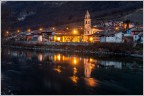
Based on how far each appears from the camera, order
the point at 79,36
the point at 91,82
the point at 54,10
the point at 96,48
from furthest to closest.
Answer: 1. the point at 54,10
2. the point at 79,36
3. the point at 96,48
4. the point at 91,82

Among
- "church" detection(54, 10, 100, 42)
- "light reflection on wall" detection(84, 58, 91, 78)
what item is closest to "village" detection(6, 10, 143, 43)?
"church" detection(54, 10, 100, 42)

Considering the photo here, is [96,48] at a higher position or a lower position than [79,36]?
lower

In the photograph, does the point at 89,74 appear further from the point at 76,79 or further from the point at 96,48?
the point at 96,48

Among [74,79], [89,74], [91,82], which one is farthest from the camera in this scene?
[89,74]

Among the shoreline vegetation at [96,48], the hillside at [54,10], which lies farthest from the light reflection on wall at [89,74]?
the hillside at [54,10]

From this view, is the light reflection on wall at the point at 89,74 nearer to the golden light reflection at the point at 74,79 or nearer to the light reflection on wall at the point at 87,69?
the light reflection on wall at the point at 87,69

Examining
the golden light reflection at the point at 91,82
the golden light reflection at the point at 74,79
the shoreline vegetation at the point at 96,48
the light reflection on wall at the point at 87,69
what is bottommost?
the golden light reflection at the point at 91,82

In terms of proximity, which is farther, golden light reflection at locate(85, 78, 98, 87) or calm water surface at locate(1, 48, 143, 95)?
golden light reflection at locate(85, 78, 98, 87)

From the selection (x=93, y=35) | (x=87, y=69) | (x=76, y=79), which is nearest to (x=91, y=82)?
(x=76, y=79)

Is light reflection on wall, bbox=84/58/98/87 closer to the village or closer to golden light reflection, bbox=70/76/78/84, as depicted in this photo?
golden light reflection, bbox=70/76/78/84

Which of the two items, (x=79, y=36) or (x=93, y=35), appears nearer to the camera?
(x=93, y=35)

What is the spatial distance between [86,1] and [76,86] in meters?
79.7

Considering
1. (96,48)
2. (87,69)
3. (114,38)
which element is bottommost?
(87,69)

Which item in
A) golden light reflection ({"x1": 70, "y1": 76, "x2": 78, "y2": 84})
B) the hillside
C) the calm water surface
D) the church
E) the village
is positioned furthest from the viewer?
the hillside
